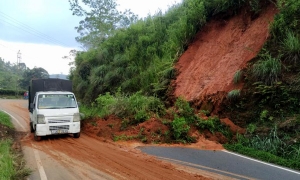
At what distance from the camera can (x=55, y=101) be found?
37.6ft

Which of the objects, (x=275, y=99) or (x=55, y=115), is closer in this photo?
(x=275, y=99)

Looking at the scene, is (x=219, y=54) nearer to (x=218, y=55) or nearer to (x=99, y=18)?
(x=218, y=55)

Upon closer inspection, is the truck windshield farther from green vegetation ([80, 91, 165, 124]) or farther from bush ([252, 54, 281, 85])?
bush ([252, 54, 281, 85])

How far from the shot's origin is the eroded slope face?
40.0 ft

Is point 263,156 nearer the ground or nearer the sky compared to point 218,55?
nearer the ground

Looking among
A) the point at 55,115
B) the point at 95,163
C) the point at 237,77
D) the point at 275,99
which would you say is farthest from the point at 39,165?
the point at 237,77

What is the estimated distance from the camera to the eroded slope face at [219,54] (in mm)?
12196

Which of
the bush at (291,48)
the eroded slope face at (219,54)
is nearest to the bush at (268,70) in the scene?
the bush at (291,48)

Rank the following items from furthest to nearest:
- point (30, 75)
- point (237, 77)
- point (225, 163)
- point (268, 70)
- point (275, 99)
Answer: point (30, 75) → point (237, 77) → point (268, 70) → point (275, 99) → point (225, 163)

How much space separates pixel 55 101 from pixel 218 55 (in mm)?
8241

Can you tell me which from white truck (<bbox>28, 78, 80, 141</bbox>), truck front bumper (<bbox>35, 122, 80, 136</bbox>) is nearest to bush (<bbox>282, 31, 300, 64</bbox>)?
white truck (<bbox>28, 78, 80, 141</bbox>)

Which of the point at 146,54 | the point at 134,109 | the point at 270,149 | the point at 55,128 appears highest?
the point at 146,54

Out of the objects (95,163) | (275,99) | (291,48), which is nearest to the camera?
(95,163)

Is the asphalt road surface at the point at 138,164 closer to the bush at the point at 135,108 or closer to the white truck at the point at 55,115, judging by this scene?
the white truck at the point at 55,115
